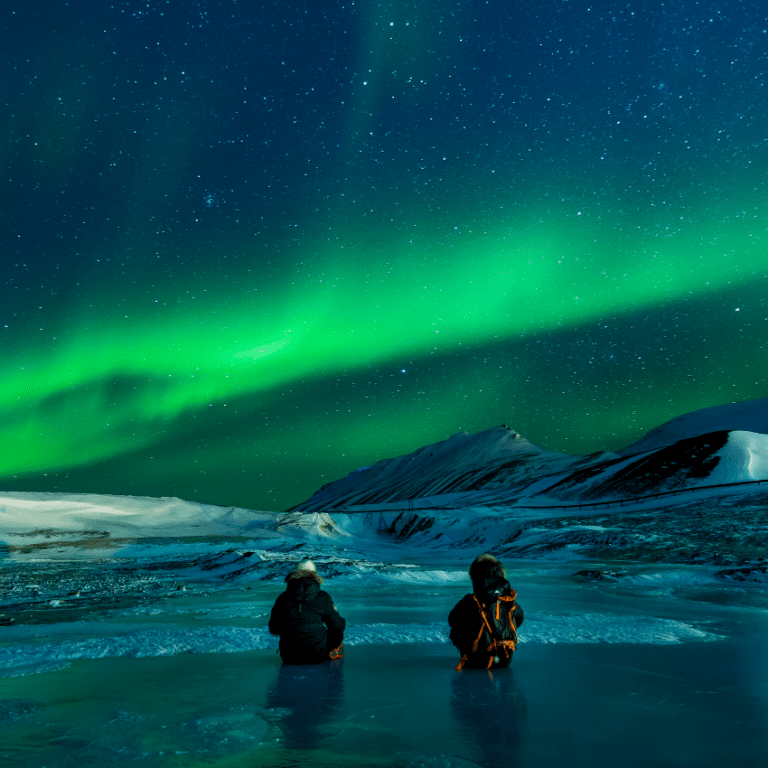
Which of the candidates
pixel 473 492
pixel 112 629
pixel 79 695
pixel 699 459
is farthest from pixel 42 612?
pixel 473 492

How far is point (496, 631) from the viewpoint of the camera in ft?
21.3

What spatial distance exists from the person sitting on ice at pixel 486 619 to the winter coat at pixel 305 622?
142 cm

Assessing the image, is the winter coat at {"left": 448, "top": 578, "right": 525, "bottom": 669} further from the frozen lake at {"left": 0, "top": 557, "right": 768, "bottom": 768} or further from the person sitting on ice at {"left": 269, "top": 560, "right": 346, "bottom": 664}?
the person sitting on ice at {"left": 269, "top": 560, "right": 346, "bottom": 664}

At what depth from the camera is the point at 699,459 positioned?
100125 millimetres

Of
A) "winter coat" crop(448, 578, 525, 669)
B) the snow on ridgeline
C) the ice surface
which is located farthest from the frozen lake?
the snow on ridgeline

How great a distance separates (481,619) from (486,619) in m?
0.05

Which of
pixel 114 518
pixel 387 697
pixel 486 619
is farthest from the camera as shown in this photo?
pixel 114 518

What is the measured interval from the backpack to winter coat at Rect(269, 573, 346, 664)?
1.55m

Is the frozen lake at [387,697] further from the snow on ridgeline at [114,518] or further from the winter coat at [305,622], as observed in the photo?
the snow on ridgeline at [114,518]

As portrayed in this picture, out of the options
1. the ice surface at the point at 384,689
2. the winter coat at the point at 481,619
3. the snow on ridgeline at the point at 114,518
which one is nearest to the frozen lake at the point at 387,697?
the ice surface at the point at 384,689

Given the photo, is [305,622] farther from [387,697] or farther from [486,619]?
[486,619]

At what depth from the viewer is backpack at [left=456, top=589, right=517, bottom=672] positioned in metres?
6.37

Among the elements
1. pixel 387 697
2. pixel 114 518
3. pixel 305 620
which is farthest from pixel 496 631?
pixel 114 518

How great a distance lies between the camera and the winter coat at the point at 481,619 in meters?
6.30
